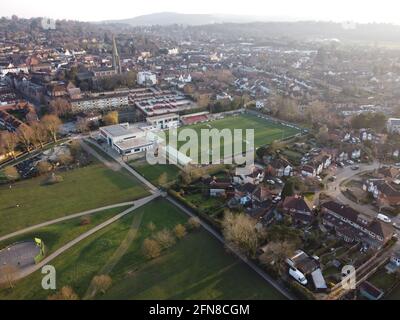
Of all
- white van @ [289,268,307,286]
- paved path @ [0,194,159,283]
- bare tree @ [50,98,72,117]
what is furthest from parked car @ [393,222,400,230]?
bare tree @ [50,98,72,117]

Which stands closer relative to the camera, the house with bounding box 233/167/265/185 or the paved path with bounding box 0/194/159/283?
the paved path with bounding box 0/194/159/283

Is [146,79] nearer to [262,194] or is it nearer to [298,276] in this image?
[262,194]

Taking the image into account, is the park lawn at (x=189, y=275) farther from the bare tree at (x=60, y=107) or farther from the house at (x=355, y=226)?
the bare tree at (x=60, y=107)

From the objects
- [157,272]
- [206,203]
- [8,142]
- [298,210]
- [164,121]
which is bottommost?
[157,272]

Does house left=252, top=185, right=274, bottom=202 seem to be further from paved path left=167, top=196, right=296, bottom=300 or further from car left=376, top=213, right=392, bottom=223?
car left=376, top=213, right=392, bottom=223

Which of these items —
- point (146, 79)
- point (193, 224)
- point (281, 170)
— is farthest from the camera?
point (146, 79)

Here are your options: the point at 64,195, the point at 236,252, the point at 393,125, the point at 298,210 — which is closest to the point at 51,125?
the point at 64,195

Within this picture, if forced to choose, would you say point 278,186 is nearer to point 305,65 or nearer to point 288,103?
point 288,103
